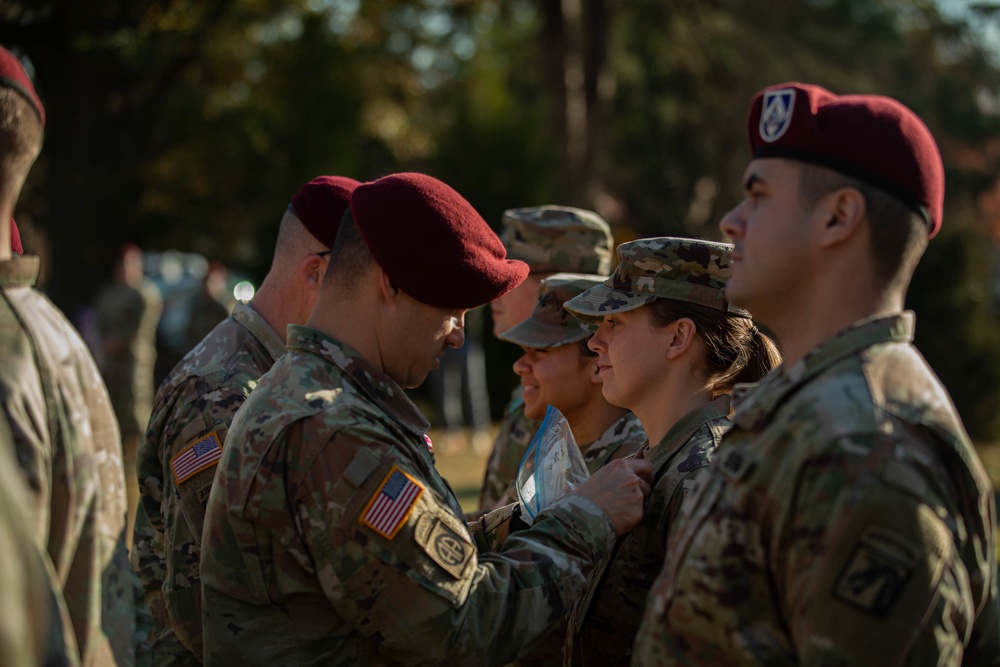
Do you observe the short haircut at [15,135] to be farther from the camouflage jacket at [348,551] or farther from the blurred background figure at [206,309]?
the blurred background figure at [206,309]

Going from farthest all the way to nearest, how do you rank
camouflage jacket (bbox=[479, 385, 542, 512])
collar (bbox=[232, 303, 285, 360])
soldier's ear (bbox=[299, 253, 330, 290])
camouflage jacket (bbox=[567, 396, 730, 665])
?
camouflage jacket (bbox=[479, 385, 542, 512])
soldier's ear (bbox=[299, 253, 330, 290])
collar (bbox=[232, 303, 285, 360])
camouflage jacket (bbox=[567, 396, 730, 665])

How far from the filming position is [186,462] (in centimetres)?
359


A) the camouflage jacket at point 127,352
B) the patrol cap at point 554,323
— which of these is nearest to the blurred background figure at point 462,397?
the camouflage jacket at point 127,352

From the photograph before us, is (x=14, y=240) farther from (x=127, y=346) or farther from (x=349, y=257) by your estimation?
(x=127, y=346)

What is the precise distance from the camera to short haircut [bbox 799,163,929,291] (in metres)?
2.31

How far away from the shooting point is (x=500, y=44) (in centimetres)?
3153

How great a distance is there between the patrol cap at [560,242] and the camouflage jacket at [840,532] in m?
3.14

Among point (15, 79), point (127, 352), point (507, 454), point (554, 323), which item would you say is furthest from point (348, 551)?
point (127, 352)

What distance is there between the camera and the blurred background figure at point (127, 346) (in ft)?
46.0

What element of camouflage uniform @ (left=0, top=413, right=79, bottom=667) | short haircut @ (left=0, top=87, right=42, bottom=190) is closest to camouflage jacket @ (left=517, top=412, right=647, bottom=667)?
short haircut @ (left=0, top=87, right=42, bottom=190)

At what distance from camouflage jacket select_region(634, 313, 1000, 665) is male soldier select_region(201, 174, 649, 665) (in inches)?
19.1

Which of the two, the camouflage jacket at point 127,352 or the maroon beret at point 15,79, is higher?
the maroon beret at point 15,79

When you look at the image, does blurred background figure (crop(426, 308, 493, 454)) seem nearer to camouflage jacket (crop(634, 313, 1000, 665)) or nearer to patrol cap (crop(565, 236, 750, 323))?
patrol cap (crop(565, 236, 750, 323))

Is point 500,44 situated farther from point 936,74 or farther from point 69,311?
point 69,311
